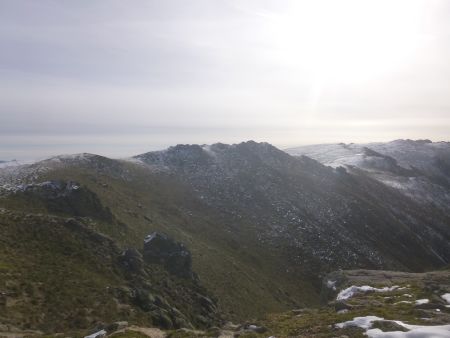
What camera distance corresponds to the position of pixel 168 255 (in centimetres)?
5631

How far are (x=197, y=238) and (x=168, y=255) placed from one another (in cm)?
2205

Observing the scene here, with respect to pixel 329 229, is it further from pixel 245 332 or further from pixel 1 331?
pixel 1 331

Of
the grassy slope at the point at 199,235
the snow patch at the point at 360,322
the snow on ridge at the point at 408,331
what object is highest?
the snow on ridge at the point at 408,331

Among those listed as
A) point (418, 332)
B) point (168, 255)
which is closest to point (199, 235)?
point (168, 255)

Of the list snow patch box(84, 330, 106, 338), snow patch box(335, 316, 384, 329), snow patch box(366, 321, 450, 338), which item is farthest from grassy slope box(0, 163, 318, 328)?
snow patch box(366, 321, 450, 338)

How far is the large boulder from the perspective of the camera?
2174 inches

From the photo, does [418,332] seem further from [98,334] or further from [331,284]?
[331,284]

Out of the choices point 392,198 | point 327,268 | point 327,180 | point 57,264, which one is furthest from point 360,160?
point 57,264

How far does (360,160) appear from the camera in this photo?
7239 inches

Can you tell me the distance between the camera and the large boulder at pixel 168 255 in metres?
55.2

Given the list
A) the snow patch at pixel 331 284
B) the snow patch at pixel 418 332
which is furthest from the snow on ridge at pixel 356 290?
the snow patch at pixel 418 332

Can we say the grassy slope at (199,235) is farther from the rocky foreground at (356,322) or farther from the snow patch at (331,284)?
the rocky foreground at (356,322)

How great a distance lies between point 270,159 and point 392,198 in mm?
47156

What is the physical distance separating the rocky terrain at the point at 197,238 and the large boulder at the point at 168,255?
0.16 metres
